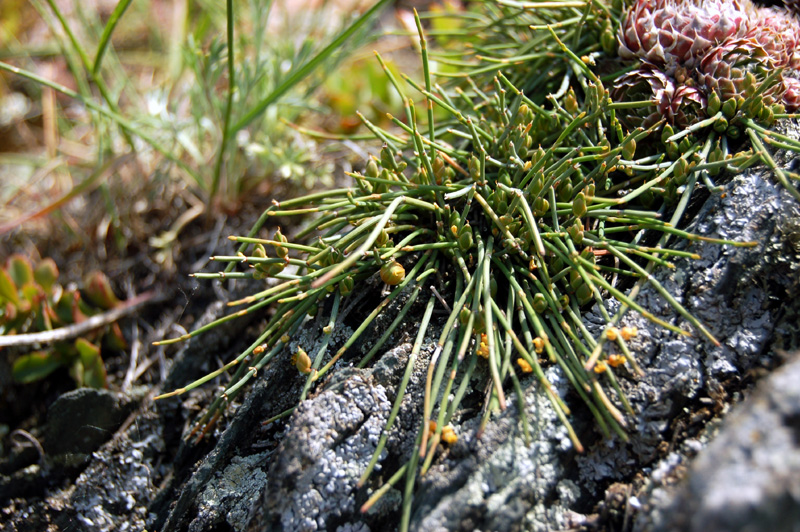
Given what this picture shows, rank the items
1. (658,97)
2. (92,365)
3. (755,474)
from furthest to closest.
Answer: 1. (92,365)
2. (658,97)
3. (755,474)

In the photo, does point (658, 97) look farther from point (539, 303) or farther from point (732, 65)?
point (539, 303)

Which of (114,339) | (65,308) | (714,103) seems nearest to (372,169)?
(714,103)

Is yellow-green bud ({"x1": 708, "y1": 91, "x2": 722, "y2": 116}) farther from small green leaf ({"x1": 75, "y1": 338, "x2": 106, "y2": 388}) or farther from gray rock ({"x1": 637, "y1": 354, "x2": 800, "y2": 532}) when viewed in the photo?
small green leaf ({"x1": 75, "y1": 338, "x2": 106, "y2": 388})

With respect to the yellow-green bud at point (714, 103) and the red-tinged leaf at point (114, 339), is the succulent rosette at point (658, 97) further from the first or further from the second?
the red-tinged leaf at point (114, 339)

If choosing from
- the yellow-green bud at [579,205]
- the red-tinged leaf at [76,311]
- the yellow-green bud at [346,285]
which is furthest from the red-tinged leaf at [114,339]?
the yellow-green bud at [579,205]

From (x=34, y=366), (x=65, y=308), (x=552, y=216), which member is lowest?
(x=34, y=366)

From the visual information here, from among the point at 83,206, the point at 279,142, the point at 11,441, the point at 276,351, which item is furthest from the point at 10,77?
the point at 276,351
